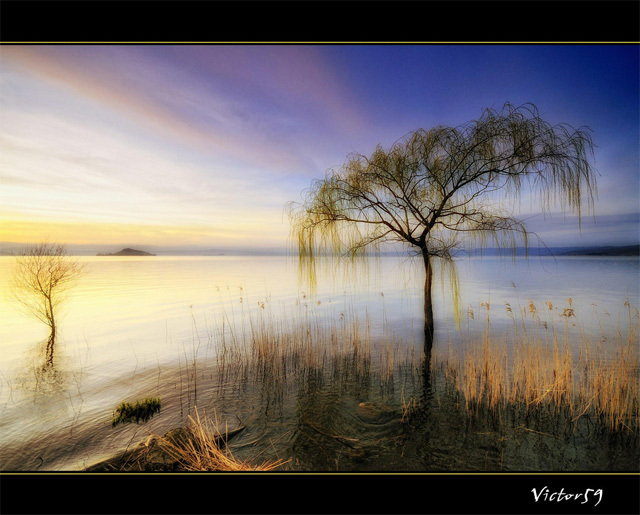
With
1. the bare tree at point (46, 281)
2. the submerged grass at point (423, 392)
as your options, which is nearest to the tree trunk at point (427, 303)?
the submerged grass at point (423, 392)

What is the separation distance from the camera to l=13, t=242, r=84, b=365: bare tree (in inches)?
202

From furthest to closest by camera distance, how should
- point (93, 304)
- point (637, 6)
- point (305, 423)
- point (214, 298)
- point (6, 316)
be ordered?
1. point (214, 298)
2. point (93, 304)
3. point (6, 316)
4. point (305, 423)
5. point (637, 6)

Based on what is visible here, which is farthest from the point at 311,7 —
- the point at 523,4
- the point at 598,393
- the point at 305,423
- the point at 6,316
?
the point at 6,316

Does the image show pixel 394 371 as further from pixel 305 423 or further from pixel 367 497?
pixel 367 497

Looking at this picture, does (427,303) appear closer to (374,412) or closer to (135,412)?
(374,412)

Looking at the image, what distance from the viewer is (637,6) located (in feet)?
8.07

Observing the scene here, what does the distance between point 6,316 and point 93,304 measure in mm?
3291

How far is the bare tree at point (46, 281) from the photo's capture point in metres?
5.14

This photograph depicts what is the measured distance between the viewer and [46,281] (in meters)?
5.66

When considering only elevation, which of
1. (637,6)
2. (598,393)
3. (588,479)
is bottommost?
(588,479)

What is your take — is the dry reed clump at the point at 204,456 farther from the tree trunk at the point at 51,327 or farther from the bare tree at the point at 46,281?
the tree trunk at the point at 51,327

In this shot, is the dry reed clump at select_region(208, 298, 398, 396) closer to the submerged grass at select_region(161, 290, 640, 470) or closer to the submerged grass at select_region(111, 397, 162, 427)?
the submerged grass at select_region(161, 290, 640, 470)

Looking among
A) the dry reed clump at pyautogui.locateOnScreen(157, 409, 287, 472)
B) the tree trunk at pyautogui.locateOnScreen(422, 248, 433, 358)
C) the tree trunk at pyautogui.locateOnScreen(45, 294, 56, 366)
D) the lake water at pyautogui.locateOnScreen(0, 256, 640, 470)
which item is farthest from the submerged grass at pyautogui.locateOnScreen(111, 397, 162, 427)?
the tree trunk at pyautogui.locateOnScreen(422, 248, 433, 358)

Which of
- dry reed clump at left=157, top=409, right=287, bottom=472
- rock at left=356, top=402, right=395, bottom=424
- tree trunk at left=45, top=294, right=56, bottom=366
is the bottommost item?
rock at left=356, top=402, right=395, bottom=424
